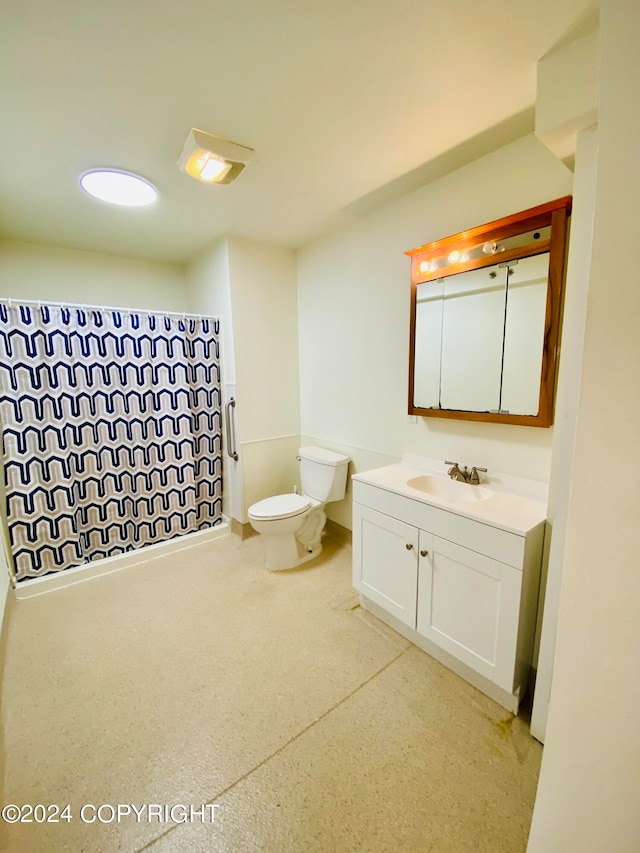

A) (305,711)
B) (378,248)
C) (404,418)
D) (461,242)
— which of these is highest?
(378,248)

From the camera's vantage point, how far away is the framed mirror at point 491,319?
150 cm

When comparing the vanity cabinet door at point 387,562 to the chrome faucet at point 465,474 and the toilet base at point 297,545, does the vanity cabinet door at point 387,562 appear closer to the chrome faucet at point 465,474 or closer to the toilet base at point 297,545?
the chrome faucet at point 465,474

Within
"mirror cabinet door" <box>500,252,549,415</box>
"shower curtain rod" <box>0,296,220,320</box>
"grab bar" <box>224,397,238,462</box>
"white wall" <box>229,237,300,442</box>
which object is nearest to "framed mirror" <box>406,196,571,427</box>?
"mirror cabinet door" <box>500,252,549,415</box>

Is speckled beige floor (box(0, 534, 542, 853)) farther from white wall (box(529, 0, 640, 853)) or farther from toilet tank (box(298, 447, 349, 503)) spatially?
toilet tank (box(298, 447, 349, 503))

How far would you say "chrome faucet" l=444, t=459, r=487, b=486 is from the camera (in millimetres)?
1778

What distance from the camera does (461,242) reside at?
176 centimetres

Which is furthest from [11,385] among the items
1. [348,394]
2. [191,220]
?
[348,394]

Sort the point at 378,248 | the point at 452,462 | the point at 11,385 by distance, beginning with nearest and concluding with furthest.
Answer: the point at 452,462 → the point at 11,385 → the point at 378,248

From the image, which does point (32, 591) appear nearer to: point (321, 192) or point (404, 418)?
point (404, 418)

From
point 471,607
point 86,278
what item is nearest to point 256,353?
point 86,278

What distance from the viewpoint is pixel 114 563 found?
2.49 meters

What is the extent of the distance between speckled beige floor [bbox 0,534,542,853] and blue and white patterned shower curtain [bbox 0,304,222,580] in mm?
585

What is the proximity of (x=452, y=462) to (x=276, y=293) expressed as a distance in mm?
1982

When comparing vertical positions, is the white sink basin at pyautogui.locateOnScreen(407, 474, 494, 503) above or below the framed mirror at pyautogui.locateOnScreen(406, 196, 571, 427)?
below
